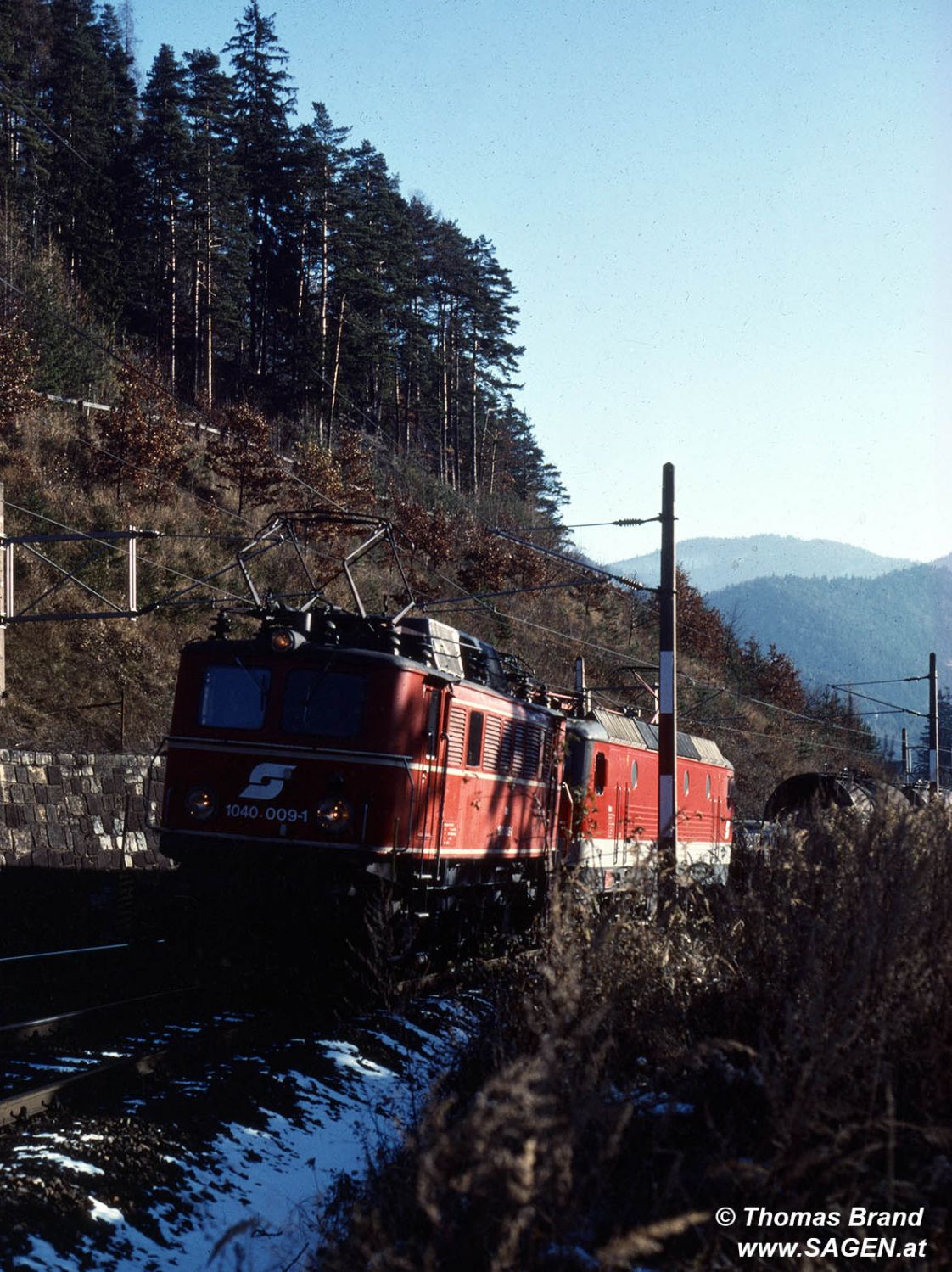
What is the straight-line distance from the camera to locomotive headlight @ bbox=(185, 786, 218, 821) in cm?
1197

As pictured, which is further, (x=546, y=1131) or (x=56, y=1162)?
(x=56, y=1162)

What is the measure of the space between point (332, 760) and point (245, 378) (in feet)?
158

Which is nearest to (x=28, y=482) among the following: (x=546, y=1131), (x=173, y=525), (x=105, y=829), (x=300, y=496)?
(x=173, y=525)

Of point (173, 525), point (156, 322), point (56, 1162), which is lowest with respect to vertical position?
point (56, 1162)

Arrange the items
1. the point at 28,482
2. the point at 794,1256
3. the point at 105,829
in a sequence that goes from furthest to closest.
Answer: the point at 28,482 < the point at 105,829 < the point at 794,1256

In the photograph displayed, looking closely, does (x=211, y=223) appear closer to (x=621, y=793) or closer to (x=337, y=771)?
(x=621, y=793)

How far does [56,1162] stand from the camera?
6.24m

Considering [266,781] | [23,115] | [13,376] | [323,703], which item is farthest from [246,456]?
[266,781]

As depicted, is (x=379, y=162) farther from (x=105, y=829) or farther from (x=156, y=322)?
(x=105, y=829)

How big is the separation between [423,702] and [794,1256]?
807cm

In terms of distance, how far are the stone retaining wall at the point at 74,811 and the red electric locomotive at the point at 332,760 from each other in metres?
4.66

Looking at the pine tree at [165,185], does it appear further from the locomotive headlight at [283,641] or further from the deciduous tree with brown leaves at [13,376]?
the locomotive headlight at [283,641]

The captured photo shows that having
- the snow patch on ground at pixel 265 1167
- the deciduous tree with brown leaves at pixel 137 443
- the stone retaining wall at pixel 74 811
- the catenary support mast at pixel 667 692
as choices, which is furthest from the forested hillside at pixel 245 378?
the snow patch on ground at pixel 265 1167

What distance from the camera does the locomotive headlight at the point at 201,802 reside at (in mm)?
11969
